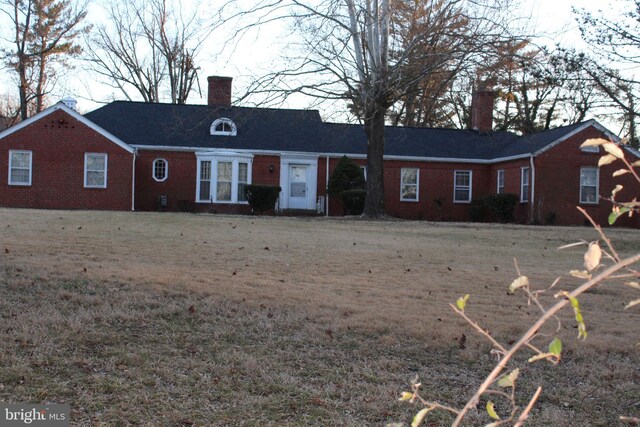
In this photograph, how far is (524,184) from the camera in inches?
1095

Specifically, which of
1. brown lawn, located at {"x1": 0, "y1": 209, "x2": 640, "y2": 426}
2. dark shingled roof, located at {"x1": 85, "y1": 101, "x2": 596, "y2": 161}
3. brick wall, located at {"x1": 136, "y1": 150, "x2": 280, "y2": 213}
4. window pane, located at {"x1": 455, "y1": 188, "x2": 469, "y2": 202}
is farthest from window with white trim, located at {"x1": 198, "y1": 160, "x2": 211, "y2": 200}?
brown lawn, located at {"x1": 0, "y1": 209, "x2": 640, "y2": 426}

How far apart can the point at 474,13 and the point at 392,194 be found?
10565 mm

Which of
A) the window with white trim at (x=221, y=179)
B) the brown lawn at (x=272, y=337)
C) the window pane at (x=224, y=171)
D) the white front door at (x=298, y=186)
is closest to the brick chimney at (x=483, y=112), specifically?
the white front door at (x=298, y=186)

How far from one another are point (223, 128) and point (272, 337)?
933 inches

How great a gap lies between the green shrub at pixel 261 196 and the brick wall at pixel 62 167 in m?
4.79

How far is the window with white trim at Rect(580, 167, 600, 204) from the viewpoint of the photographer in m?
27.6

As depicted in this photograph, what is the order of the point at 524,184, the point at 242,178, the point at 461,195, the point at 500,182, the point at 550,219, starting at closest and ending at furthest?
the point at 550,219 → the point at 524,184 → the point at 242,178 → the point at 500,182 → the point at 461,195

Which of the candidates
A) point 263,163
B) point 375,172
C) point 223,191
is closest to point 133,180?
point 223,191

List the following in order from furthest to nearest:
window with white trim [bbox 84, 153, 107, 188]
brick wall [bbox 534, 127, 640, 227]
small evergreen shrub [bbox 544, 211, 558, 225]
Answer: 1. brick wall [bbox 534, 127, 640, 227]
2. small evergreen shrub [bbox 544, 211, 558, 225]
3. window with white trim [bbox 84, 153, 107, 188]

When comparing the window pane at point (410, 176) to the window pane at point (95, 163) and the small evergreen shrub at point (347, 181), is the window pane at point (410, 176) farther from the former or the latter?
the window pane at point (95, 163)

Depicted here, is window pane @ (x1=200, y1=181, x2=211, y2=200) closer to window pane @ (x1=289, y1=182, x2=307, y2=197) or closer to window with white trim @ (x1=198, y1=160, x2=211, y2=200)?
window with white trim @ (x1=198, y1=160, x2=211, y2=200)

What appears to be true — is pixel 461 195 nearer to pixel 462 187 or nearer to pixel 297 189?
pixel 462 187

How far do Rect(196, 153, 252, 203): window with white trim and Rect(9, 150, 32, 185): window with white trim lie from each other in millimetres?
6600

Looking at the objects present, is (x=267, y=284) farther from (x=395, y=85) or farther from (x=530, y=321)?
(x=395, y=85)
